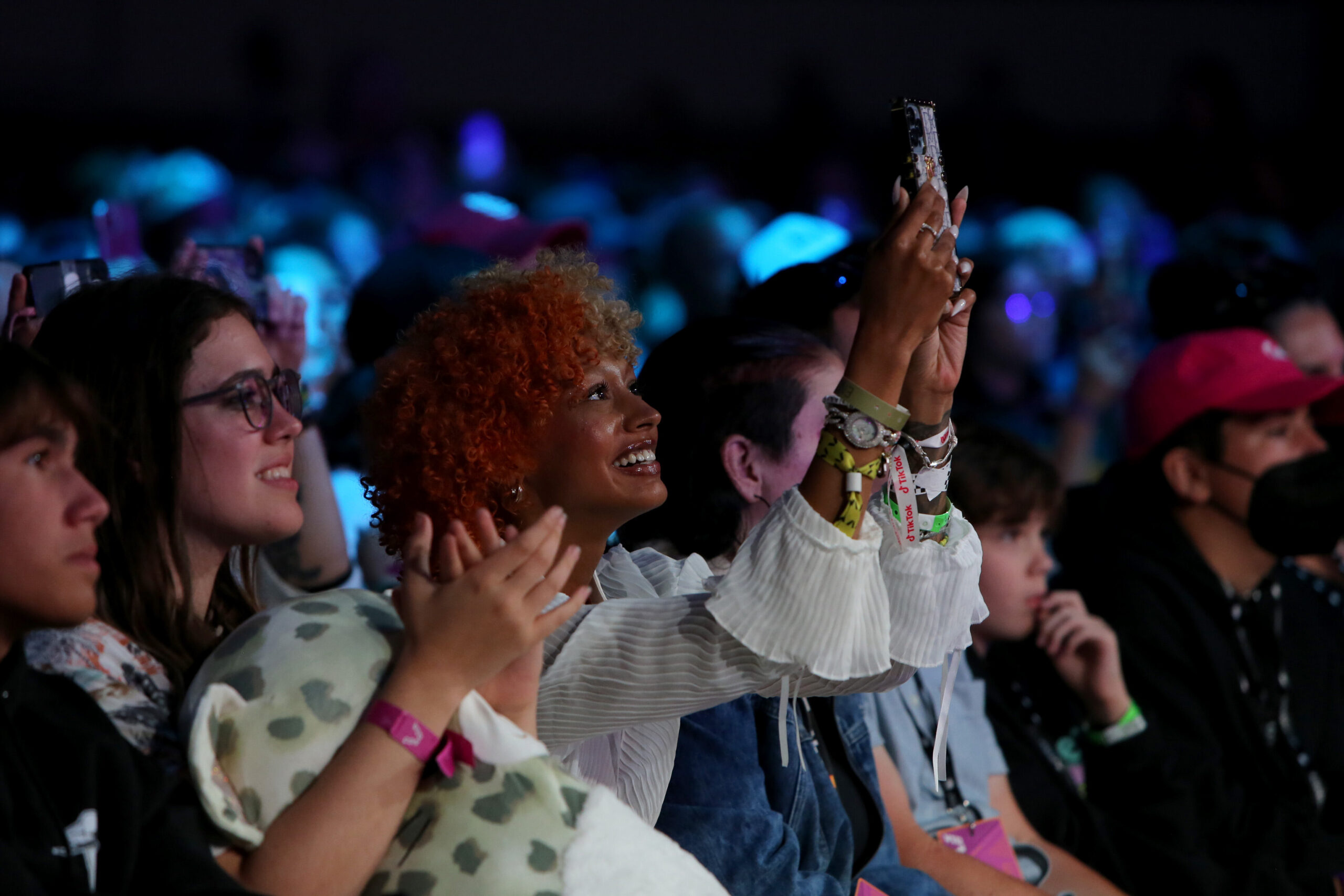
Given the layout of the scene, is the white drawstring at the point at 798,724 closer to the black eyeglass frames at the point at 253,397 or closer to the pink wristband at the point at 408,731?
the pink wristband at the point at 408,731

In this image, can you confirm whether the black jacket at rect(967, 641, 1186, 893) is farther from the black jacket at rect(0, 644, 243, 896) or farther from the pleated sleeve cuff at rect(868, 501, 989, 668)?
the black jacket at rect(0, 644, 243, 896)

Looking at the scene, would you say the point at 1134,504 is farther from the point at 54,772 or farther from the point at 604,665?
the point at 54,772

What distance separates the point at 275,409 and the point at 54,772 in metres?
0.63

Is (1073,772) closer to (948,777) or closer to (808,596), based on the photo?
(948,777)

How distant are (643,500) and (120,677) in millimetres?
715

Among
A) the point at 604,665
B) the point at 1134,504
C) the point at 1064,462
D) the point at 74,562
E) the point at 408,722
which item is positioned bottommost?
the point at 1064,462

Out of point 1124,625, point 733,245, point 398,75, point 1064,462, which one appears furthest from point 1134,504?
point 398,75

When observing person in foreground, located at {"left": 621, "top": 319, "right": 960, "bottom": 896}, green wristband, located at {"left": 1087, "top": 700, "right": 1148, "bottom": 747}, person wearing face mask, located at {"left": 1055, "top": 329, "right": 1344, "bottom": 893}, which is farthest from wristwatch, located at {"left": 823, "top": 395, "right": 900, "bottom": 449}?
person wearing face mask, located at {"left": 1055, "top": 329, "right": 1344, "bottom": 893}

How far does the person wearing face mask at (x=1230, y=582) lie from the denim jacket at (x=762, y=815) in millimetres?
1289

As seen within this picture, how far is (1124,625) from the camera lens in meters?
3.46

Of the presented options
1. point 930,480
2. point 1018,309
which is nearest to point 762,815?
point 930,480

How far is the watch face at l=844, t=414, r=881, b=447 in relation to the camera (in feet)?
5.52

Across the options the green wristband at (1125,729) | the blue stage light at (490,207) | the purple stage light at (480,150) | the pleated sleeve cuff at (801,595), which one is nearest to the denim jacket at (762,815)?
the pleated sleeve cuff at (801,595)

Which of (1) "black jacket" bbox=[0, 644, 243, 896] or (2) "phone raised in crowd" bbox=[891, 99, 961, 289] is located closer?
(1) "black jacket" bbox=[0, 644, 243, 896]
